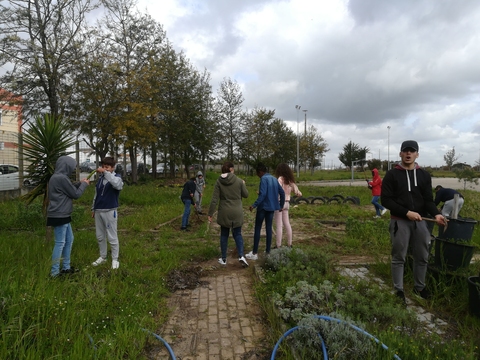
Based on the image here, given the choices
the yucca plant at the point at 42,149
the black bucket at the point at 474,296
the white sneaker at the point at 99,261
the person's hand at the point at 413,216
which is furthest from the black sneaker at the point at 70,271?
the black bucket at the point at 474,296

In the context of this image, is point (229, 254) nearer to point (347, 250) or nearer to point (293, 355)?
point (347, 250)

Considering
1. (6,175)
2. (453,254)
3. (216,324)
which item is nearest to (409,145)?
(453,254)

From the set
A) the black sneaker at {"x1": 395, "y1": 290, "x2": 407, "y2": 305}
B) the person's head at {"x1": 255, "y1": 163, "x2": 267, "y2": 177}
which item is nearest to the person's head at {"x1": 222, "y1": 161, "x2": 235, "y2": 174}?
the person's head at {"x1": 255, "y1": 163, "x2": 267, "y2": 177}

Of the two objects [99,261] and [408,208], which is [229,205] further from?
[408,208]

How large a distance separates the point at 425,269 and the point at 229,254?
3566 millimetres

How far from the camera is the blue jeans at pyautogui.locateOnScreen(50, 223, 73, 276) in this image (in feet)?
15.4

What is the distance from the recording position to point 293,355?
2.94 m

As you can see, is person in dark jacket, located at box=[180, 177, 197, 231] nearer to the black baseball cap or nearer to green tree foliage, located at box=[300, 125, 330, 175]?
the black baseball cap

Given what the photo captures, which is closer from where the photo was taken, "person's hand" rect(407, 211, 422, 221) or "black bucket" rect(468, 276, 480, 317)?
"black bucket" rect(468, 276, 480, 317)

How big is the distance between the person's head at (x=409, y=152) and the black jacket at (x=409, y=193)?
0.29ft

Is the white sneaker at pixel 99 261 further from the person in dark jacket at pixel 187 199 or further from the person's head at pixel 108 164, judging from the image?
the person in dark jacket at pixel 187 199

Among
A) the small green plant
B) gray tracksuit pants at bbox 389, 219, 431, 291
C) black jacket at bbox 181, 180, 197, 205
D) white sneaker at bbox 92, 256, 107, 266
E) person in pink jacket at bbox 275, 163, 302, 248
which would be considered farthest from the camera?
black jacket at bbox 181, 180, 197, 205

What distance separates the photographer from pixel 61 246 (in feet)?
15.9

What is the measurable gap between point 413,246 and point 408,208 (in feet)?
1.64
